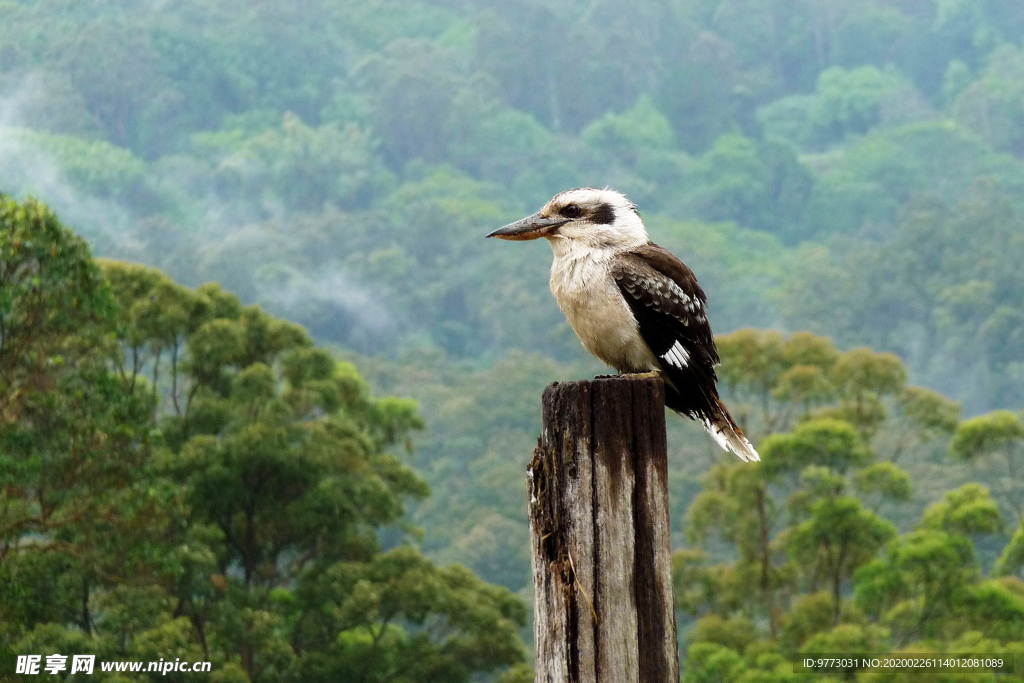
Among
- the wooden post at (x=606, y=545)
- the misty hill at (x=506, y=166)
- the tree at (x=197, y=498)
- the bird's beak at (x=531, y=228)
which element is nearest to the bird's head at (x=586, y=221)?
the bird's beak at (x=531, y=228)

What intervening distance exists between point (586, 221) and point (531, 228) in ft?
0.95

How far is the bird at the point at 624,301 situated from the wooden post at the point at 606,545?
57.2 inches

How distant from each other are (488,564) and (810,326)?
2387cm

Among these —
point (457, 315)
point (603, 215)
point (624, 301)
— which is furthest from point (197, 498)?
point (457, 315)

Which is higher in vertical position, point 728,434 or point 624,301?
point 624,301

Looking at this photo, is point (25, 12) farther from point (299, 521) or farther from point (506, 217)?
point (299, 521)

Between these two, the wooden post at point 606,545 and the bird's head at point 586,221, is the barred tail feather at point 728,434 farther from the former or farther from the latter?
the wooden post at point 606,545

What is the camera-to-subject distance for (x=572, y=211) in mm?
4891

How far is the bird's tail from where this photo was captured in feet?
15.5

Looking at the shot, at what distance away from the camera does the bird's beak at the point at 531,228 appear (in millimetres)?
4598

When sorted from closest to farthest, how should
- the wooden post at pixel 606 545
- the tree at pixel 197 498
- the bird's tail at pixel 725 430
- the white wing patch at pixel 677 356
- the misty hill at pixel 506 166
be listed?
the wooden post at pixel 606 545, the bird's tail at pixel 725 430, the white wing patch at pixel 677 356, the tree at pixel 197 498, the misty hill at pixel 506 166

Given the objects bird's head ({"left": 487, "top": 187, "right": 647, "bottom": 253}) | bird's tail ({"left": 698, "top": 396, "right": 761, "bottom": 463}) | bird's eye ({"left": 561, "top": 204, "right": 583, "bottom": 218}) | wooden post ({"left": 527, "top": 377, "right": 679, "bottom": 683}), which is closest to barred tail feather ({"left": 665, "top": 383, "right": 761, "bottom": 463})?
bird's tail ({"left": 698, "top": 396, "right": 761, "bottom": 463})

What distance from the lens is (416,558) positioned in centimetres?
1731

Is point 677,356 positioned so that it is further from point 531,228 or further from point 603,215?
point 531,228
